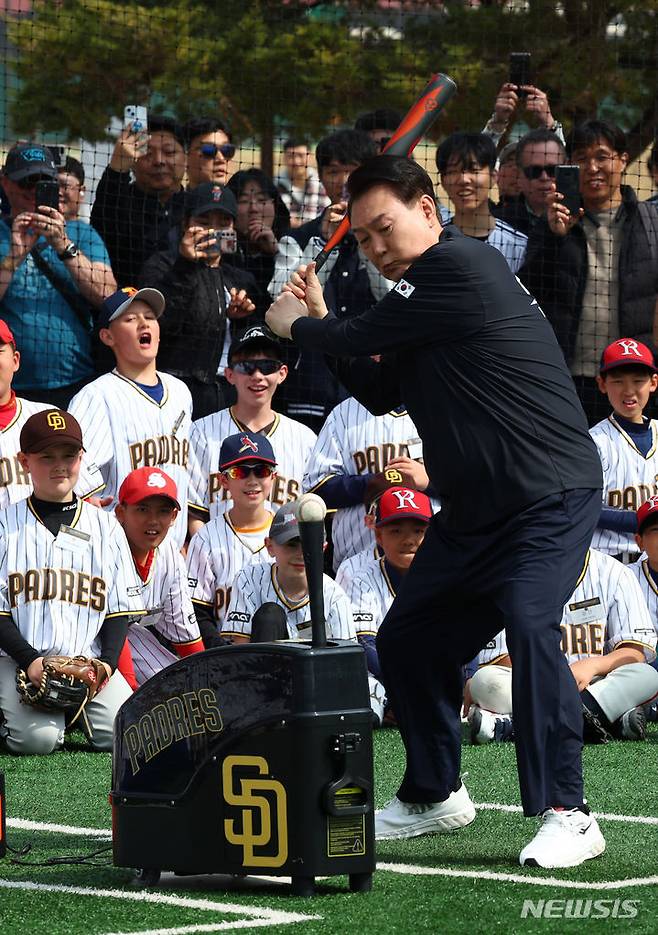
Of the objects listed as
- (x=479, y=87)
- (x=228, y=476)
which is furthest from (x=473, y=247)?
(x=479, y=87)

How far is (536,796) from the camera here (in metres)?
4.17

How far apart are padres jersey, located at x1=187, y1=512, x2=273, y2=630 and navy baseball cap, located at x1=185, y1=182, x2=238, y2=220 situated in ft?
6.58

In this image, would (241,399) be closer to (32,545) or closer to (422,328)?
(32,545)

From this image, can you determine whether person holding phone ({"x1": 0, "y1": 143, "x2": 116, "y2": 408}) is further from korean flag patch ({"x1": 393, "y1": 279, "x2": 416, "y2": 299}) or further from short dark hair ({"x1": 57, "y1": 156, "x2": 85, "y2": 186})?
korean flag patch ({"x1": 393, "y1": 279, "x2": 416, "y2": 299})

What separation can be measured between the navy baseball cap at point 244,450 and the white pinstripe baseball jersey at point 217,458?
35cm

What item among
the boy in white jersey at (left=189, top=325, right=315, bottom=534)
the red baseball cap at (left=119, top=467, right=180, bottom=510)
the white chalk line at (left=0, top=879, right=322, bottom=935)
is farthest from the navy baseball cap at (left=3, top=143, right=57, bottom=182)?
the white chalk line at (left=0, top=879, right=322, bottom=935)

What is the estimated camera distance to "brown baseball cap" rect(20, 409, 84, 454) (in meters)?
6.74

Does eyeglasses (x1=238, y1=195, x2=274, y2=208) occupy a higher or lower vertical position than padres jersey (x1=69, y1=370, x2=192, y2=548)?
higher

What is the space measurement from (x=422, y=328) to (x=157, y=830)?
1540mm

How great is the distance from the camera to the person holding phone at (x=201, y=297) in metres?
8.60

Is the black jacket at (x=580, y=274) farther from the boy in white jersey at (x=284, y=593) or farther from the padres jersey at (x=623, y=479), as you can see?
the boy in white jersey at (x=284, y=593)

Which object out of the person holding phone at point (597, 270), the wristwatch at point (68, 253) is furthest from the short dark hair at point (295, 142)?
the wristwatch at point (68, 253)

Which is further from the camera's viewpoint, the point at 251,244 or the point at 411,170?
the point at 251,244

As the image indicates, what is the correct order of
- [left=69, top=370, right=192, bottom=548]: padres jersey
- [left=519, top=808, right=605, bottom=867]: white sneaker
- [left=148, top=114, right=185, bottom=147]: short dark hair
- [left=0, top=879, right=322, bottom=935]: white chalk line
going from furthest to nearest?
1. [left=148, top=114, right=185, bottom=147]: short dark hair
2. [left=69, top=370, right=192, bottom=548]: padres jersey
3. [left=519, top=808, right=605, bottom=867]: white sneaker
4. [left=0, top=879, right=322, bottom=935]: white chalk line
